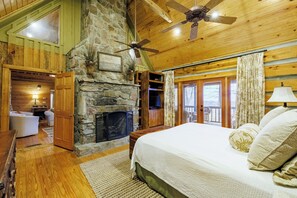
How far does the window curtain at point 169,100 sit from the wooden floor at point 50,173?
2.57 meters

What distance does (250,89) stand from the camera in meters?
3.75

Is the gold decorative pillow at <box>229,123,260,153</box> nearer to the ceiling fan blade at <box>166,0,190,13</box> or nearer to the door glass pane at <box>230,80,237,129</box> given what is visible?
the ceiling fan blade at <box>166,0,190,13</box>

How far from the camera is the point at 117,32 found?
4.61m

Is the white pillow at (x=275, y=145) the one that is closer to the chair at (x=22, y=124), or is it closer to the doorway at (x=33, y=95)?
the chair at (x=22, y=124)

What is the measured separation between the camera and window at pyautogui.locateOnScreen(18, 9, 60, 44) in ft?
11.9

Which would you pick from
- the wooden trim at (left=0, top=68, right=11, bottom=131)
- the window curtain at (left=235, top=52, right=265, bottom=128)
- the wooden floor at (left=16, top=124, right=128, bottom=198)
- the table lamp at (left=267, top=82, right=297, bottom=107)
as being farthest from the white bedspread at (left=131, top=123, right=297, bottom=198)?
the wooden trim at (left=0, top=68, right=11, bottom=131)

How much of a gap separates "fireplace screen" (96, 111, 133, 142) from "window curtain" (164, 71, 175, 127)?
178 centimetres

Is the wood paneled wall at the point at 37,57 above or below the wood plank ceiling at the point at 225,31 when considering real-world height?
below

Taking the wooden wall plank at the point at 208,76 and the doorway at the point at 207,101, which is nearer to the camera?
the wooden wall plank at the point at 208,76

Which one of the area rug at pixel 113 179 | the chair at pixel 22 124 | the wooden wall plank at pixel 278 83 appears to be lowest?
the area rug at pixel 113 179

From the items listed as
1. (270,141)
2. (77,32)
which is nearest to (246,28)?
(270,141)

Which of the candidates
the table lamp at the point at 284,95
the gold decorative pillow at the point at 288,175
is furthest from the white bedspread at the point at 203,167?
the table lamp at the point at 284,95

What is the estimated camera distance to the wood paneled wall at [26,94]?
25.5 feet

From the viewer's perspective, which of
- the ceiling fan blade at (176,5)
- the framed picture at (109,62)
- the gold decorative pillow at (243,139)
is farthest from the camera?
the framed picture at (109,62)
